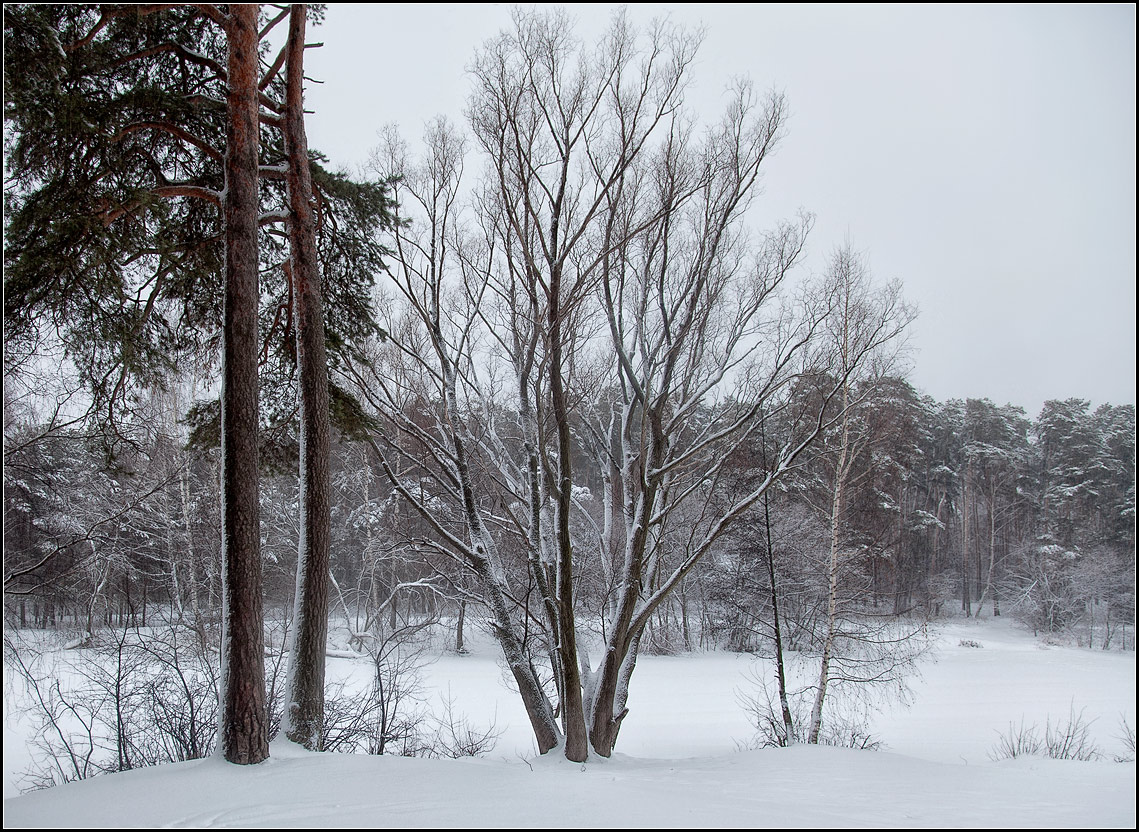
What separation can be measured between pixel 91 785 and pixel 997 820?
5160 mm

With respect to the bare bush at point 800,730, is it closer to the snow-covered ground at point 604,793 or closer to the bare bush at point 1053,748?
the bare bush at point 1053,748

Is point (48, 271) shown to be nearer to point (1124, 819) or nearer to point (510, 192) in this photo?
point (510, 192)

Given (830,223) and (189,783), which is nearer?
(189,783)

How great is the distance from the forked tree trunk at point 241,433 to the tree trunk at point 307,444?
421 millimetres

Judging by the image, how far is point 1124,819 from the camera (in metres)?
3.44

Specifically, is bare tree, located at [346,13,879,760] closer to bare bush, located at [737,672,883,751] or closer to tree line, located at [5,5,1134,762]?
tree line, located at [5,5,1134,762]

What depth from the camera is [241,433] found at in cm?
418

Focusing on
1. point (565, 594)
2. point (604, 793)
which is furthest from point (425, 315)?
point (604, 793)

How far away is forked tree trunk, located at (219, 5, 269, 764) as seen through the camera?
3904 millimetres

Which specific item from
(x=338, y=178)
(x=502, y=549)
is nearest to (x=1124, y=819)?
(x=338, y=178)

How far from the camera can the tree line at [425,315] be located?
4.39 metres

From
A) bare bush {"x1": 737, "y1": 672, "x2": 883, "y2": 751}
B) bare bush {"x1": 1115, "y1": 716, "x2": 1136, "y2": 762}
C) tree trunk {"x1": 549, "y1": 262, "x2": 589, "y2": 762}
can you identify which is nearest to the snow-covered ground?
tree trunk {"x1": 549, "y1": 262, "x2": 589, "y2": 762}

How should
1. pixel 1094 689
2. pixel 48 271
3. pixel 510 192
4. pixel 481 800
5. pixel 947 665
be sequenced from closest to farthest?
1. pixel 481 800
2. pixel 48 271
3. pixel 510 192
4. pixel 1094 689
5. pixel 947 665

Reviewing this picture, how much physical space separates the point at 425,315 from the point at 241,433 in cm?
347
